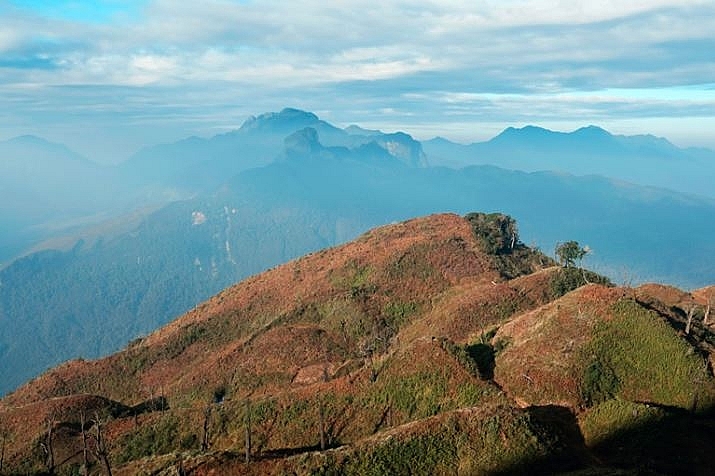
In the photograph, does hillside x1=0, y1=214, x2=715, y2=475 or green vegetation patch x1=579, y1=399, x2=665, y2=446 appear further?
green vegetation patch x1=579, y1=399, x2=665, y2=446

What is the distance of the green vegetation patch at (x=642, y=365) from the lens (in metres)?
47.7

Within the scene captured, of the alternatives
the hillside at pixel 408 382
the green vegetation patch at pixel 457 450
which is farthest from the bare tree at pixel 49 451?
the green vegetation patch at pixel 457 450

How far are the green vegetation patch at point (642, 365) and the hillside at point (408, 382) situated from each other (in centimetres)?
13

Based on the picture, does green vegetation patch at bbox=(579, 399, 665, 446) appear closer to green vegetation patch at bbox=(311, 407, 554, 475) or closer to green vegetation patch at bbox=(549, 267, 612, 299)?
green vegetation patch at bbox=(311, 407, 554, 475)

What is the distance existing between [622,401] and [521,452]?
13.0 metres

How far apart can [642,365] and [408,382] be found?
2101cm

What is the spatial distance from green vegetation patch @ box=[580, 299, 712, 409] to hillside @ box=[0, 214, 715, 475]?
13cm

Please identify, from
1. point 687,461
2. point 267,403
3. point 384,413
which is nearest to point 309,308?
point 267,403

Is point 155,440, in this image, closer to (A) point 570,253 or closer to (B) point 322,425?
(B) point 322,425

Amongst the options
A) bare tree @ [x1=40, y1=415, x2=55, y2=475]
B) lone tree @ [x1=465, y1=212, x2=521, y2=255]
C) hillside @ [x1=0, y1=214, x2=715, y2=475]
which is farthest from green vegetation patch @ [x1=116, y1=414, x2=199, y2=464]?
lone tree @ [x1=465, y1=212, x2=521, y2=255]

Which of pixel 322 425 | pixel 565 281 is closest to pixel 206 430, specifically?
Result: pixel 322 425

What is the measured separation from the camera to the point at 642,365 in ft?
166

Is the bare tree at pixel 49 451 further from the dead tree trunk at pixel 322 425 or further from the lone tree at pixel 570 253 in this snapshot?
the lone tree at pixel 570 253

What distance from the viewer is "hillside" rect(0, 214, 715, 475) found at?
37.9 metres
